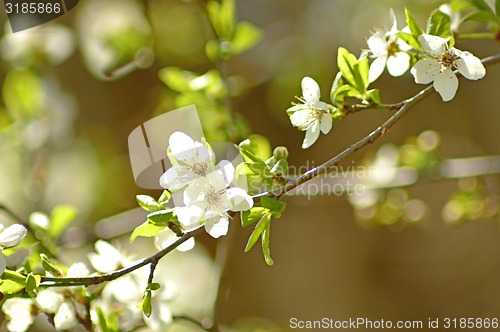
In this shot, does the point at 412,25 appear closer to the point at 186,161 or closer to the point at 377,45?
the point at 377,45

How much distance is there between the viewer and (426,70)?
675mm

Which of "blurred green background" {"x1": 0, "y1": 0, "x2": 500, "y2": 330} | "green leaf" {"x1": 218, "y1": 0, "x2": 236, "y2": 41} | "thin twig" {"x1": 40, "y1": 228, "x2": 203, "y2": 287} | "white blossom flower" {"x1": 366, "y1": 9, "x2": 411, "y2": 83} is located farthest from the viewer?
"blurred green background" {"x1": 0, "y1": 0, "x2": 500, "y2": 330}

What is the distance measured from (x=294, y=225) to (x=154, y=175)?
0.99m

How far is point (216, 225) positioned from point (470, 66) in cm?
32

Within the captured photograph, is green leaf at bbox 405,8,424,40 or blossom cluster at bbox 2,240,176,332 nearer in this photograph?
green leaf at bbox 405,8,424,40

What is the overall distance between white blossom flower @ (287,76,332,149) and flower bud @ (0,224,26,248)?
0.32 m

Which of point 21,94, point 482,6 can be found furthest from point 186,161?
point 21,94

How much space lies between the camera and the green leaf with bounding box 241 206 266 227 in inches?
25.4

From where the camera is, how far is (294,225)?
1.95 m

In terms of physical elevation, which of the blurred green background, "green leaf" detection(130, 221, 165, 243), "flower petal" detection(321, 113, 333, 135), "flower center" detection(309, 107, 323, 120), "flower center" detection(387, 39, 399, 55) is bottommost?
the blurred green background

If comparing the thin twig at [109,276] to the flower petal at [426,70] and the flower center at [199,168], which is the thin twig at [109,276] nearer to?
the flower center at [199,168]

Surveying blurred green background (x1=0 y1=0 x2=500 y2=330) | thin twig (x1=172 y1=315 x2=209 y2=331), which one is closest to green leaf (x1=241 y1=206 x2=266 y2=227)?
thin twig (x1=172 y1=315 x2=209 y2=331)

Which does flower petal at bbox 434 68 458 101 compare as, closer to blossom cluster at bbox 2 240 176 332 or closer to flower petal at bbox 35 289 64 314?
blossom cluster at bbox 2 240 176 332

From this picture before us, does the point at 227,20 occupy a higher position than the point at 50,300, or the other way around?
the point at 227,20
